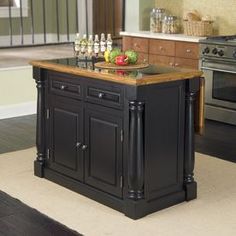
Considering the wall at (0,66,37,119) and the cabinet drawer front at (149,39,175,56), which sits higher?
the cabinet drawer front at (149,39,175,56)

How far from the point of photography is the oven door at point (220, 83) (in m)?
Result: 5.84

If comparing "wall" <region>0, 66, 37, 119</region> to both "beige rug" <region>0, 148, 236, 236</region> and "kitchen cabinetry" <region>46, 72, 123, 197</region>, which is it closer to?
"beige rug" <region>0, 148, 236, 236</region>

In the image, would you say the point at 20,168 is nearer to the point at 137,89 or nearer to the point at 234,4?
the point at 137,89

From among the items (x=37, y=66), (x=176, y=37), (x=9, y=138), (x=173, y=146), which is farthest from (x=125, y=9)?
(x=173, y=146)

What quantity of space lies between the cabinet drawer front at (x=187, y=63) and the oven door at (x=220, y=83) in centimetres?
11

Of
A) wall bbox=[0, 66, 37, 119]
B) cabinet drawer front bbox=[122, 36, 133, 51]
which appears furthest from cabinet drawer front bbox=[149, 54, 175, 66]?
wall bbox=[0, 66, 37, 119]

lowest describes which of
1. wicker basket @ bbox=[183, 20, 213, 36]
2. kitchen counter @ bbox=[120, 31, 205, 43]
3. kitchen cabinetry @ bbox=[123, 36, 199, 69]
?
kitchen cabinetry @ bbox=[123, 36, 199, 69]

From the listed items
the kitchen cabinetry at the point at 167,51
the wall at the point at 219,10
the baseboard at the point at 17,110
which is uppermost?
the wall at the point at 219,10

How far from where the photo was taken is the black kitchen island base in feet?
11.5

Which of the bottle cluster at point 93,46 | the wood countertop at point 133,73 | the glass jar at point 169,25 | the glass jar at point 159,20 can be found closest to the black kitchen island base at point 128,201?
the wood countertop at point 133,73

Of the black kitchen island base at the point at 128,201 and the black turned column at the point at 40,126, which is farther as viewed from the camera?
the black turned column at the point at 40,126

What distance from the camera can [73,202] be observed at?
3793mm

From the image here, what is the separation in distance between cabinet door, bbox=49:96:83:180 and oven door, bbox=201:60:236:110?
7.93ft

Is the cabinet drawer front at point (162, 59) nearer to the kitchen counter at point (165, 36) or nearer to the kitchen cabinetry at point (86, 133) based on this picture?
the kitchen counter at point (165, 36)
